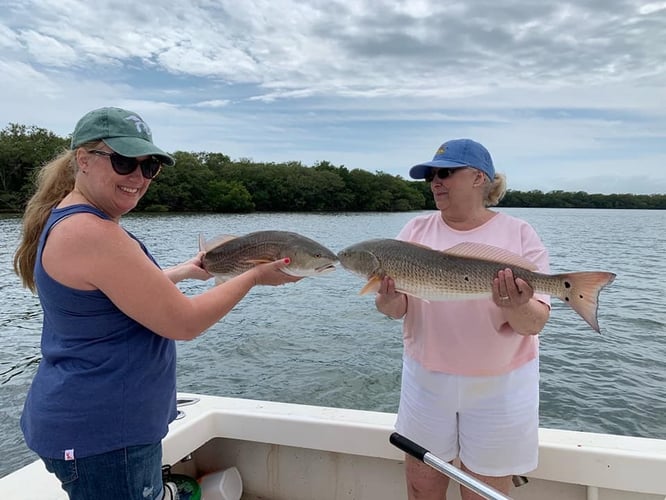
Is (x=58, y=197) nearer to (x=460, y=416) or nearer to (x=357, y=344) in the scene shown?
(x=460, y=416)

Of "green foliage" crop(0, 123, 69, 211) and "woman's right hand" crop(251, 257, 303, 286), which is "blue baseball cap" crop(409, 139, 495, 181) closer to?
"woman's right hand" crop(251, 257, 303, 286)

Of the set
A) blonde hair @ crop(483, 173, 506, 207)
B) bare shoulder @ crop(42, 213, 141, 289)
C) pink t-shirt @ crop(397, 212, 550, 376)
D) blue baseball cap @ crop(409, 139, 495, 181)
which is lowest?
pink t-shirt @ crop(397, 212, 550, 376)

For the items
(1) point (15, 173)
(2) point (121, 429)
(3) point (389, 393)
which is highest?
(1) point (15, 173)

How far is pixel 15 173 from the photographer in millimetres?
55312

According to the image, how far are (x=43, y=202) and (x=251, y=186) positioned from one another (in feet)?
228

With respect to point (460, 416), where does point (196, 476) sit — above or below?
below

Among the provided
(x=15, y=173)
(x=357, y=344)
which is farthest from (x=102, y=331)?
(x=15, y=173)

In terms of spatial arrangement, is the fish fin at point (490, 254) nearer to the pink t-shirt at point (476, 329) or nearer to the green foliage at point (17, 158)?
the pink t-shirt at point (476, 329)

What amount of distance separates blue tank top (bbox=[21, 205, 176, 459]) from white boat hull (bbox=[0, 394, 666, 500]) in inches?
44.4

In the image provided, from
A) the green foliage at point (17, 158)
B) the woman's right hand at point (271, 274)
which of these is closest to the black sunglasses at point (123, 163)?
the woman's right hand at point (271, 274)

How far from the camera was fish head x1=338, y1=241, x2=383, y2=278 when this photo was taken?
3018mm

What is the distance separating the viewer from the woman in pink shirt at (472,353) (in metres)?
2.50

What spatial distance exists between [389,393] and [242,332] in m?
4.57

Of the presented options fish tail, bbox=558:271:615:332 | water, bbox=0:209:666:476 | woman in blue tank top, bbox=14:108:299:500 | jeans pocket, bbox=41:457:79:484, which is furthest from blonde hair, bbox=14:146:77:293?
water, bbox=0:209:666:476
